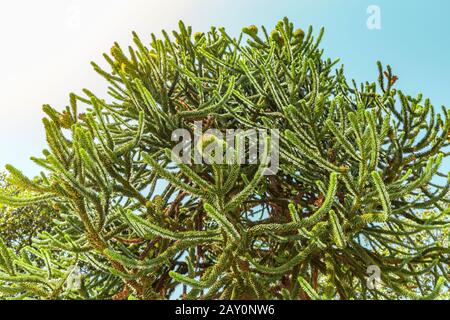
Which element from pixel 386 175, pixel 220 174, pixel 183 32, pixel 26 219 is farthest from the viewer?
pixel 26 219

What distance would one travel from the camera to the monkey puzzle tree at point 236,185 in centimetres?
245

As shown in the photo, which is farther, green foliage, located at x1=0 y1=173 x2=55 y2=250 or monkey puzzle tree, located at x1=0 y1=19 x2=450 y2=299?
green foliage, located at x1=0 y1=173 x2=55 y2=250

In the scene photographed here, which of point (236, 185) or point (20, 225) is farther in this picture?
point (20, 225)

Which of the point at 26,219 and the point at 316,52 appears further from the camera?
the point at 26,219

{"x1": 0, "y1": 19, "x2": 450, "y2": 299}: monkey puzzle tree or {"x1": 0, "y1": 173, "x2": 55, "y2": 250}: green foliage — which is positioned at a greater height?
{"x1": 0, "y1": 19, "x2": 450, "y2": 299}: monkey puzzle tree

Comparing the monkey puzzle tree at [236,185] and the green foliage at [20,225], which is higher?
the monkey puzzle tree at [236,185]

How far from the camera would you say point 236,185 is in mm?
3662

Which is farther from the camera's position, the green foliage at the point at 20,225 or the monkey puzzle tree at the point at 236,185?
the green foliage at the point at 20,225

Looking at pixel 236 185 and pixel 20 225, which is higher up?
pixel 236 185

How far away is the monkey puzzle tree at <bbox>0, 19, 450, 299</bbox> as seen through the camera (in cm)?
245

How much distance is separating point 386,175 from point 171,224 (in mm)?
1880
